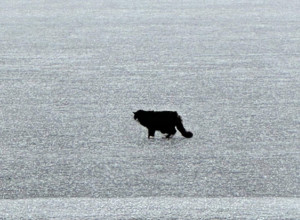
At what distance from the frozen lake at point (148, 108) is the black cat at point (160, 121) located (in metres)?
0.04

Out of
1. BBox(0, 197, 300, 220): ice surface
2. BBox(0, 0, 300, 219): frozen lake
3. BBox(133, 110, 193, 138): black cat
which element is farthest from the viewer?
BBox(133, 110, 193, 138): black cat

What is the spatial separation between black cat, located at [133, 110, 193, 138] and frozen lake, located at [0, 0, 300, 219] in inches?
1.6

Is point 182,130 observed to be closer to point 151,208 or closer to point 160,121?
point 160,121

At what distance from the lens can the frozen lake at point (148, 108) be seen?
1.71 meters

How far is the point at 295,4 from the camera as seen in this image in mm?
4496

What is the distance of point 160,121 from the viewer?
2088 mm

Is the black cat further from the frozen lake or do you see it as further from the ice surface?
the ice surface

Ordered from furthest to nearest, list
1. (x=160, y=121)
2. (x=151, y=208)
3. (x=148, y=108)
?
(x=148, y=108) → (x=160, y=121) → (x=151, y=208)

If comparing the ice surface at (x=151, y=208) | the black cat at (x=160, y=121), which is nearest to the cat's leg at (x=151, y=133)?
the black cat at (x=160, y=121)

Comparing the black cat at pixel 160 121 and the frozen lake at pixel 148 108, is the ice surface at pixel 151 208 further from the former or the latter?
the black cat at pixel 160 121

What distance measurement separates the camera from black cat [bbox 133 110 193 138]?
2.08m

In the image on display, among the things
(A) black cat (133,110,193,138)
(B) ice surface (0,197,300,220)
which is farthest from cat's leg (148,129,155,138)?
(B) ice surface (0,197,300,220)

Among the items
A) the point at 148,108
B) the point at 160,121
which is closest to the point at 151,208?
the point at 160,121

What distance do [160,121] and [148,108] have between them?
0.34 m
